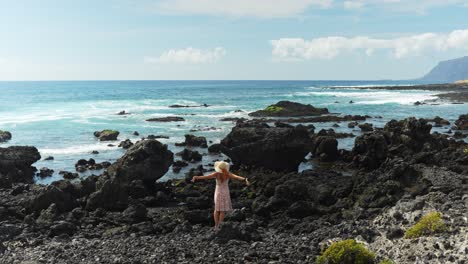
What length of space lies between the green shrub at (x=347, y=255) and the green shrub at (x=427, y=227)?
6.18 feet

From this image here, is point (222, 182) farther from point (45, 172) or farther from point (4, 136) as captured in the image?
point (4, 136)

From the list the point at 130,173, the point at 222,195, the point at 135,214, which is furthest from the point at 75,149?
the point at 222,195

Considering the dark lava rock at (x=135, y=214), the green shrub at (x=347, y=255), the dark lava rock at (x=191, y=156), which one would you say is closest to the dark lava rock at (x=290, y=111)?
the dark lava rock at (x=191, y=156)

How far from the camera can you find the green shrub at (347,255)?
12664 millimetres

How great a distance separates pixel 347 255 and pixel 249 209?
9.11 m

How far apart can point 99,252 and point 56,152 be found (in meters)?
31.5

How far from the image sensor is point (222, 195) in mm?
17203

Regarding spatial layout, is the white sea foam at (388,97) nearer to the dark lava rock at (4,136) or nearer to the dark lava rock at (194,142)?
the dark lava rock at (194,142)

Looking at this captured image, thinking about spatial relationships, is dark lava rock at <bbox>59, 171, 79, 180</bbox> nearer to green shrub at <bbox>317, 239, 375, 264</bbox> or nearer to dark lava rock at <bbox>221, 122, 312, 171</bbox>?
dark lava rock at <bbox>221, 122, 312, 171</bbox>

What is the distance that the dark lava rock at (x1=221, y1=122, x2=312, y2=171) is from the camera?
32375 mm

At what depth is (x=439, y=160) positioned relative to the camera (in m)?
27.8

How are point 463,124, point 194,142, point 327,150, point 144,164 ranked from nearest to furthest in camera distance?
point 144,164
point 327,150
point 194,142
point 463,124

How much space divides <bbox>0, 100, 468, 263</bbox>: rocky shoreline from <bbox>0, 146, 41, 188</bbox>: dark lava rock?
98mm

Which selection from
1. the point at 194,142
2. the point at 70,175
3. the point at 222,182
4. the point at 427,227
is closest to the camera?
the point at 427,227
